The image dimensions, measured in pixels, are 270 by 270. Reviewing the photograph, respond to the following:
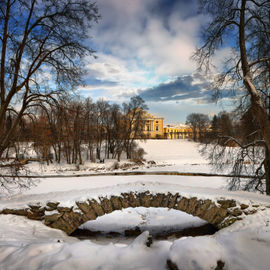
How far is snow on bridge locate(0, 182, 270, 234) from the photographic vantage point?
6344 mm

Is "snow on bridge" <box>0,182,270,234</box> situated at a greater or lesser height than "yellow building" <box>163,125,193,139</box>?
lesser

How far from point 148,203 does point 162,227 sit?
320 cm

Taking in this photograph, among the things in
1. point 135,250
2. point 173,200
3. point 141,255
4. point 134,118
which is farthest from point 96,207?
point 134,118

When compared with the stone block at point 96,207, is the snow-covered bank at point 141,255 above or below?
above

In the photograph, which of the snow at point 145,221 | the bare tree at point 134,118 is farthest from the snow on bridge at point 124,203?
the bare tree at point 134,118

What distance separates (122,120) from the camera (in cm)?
3169

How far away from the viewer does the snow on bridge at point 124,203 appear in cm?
634

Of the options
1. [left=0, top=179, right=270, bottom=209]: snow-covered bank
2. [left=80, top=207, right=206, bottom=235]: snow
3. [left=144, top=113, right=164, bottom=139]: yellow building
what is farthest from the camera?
[left=144, top=113, right=164, bottom=139]: yellow building

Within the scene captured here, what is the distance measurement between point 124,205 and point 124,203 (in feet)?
0.26

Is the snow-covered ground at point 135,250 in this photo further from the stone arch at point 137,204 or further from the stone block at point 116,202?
the stone block at point 116,202

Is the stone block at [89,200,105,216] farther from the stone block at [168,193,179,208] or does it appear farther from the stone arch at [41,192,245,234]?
the stone block at [168,193,179,208]

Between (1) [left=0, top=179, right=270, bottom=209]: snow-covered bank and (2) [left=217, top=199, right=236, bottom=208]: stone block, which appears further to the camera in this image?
(2) [left=217, top=199, right=236, bottom=208]: stone block

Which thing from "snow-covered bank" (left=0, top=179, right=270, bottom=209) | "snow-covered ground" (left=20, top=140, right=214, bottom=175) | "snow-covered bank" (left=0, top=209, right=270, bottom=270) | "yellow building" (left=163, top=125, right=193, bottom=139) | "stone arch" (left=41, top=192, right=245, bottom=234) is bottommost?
"snow-covered ground" (left=20, top=140, right=214, bottom=175)

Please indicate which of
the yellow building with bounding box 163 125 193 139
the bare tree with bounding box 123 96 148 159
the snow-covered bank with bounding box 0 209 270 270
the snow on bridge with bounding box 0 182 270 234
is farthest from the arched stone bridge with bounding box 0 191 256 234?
the yellow building with bounding box 163 125 193 139
